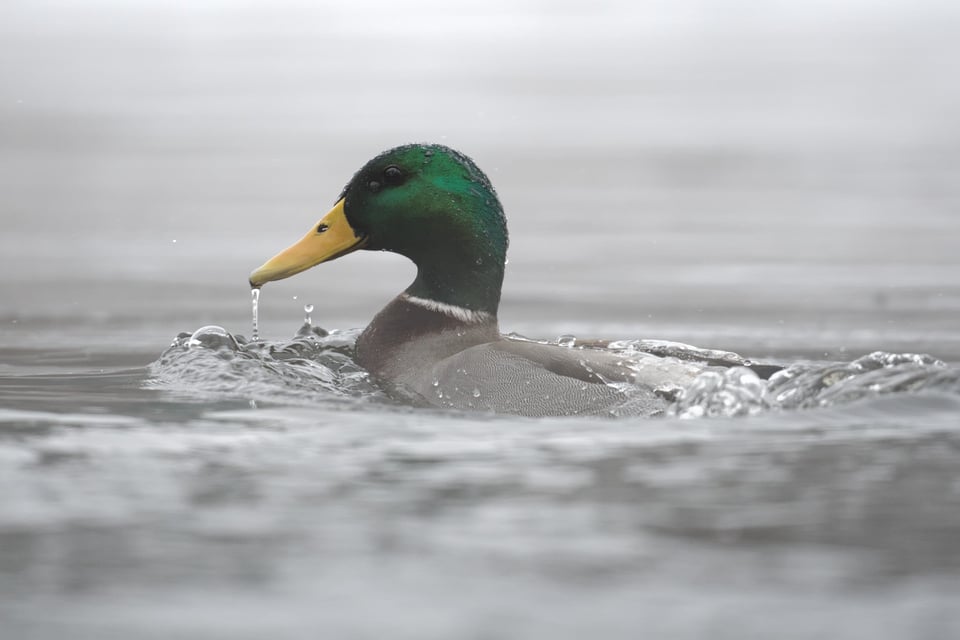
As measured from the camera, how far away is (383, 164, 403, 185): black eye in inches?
276

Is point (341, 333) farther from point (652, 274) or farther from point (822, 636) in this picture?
point (822, 636)

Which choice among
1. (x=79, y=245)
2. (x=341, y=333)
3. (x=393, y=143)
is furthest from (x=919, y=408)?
(x=393, y=143)

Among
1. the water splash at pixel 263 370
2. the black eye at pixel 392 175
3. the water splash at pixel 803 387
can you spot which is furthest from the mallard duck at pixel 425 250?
the water splash at pixel 803 387

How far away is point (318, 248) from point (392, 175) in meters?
0.47

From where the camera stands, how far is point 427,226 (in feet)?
23.0

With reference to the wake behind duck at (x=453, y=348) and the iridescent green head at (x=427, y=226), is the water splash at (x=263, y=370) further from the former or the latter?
the iridescent green head at (x=427, y=226)

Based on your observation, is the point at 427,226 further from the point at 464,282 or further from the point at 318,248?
the point at 318,248

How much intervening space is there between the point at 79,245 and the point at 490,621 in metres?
8.62

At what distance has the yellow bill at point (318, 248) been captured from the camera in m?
7.09

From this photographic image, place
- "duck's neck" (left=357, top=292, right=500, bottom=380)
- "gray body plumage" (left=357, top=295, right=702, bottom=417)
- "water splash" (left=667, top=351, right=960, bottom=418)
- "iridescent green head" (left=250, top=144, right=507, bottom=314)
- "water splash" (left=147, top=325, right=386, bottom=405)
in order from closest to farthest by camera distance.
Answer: "water splash" (left=667, top=351, right=960, bottom=418), "gray body plumage" (left=357, top=295, right=702, bottom=417), "water splash" (left=147, top=325, right=386, bottom=405), "duck's neck" (left=357, top=292, right=500, bottom=380), "iridescent green head" (left=250, top=144, right=507, bottom=314)

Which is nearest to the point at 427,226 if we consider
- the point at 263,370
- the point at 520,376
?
the point at 263,370

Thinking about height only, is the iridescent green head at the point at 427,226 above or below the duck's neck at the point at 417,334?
above

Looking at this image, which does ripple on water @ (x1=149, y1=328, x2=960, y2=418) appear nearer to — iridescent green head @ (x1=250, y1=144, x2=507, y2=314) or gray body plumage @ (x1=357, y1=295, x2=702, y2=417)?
gray body plumage @ (x1=357, y1=295, x2=702, y2=417)

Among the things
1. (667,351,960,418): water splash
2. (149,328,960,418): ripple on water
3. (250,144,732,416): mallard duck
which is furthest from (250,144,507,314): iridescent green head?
(667,351,960,418): water splash
